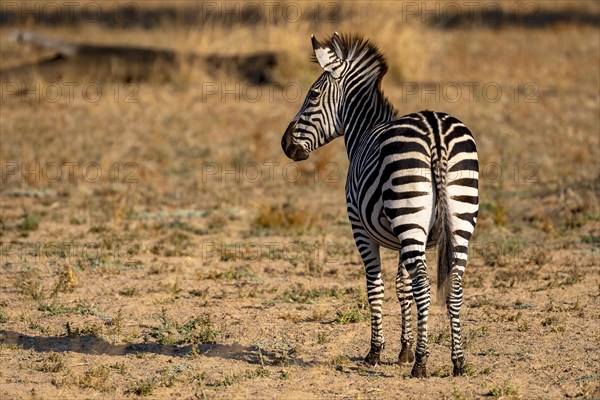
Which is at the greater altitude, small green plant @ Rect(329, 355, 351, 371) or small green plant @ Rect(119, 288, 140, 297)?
small green plant @ Rect(119, 288, 140, 297)

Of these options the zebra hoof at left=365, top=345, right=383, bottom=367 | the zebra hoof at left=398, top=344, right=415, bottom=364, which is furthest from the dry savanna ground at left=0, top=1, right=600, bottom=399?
the zebra hoof at left=398, top=344, right=415, bottom=364

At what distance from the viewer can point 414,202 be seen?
19.7 feet

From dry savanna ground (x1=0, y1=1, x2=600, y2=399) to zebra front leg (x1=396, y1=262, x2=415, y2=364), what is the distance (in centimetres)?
25

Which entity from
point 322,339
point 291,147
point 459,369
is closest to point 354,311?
point 322,339

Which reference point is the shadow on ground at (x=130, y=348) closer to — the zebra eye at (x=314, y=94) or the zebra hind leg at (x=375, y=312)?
the zebra hind leg at (x=375, y=312)

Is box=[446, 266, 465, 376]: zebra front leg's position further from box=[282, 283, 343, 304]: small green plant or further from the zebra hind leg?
box=[282, 283, 343, 304]: small green plant

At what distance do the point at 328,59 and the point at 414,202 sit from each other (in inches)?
68.1

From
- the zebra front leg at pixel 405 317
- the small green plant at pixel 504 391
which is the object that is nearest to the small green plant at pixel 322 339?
the zebra front leg at pixel 405 317

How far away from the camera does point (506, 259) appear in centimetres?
977

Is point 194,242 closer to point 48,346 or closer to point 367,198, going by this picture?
point 48,346

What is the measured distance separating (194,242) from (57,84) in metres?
7.50

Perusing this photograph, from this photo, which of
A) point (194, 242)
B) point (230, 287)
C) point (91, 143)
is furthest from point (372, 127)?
point (91, 143)

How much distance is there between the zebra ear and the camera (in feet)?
23.8

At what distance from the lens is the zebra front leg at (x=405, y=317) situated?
268 inches
